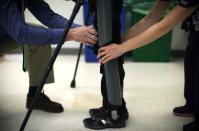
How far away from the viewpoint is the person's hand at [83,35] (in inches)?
60.7

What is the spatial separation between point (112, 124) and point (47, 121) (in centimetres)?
41

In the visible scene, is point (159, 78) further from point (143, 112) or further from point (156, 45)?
point (143, 112)

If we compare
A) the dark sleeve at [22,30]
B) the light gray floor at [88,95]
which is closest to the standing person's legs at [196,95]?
the light gray floor at [88,95]

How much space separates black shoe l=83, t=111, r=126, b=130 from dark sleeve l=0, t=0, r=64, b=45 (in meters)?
0.57

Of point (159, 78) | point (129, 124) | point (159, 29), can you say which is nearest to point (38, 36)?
point (159, 29)

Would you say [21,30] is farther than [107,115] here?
No

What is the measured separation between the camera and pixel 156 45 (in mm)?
2994

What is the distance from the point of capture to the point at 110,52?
4.96 ft

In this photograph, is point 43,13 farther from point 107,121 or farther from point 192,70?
point 192,70

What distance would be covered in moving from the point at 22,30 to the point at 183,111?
3.70 feet

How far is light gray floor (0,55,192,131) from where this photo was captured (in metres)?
1.87

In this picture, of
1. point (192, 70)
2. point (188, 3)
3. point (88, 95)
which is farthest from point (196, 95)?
point (88, 95)

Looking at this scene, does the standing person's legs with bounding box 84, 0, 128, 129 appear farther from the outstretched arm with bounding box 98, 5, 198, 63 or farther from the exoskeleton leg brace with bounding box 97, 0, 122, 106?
the outstretched arm with bounding box 98, 5, 198, 63

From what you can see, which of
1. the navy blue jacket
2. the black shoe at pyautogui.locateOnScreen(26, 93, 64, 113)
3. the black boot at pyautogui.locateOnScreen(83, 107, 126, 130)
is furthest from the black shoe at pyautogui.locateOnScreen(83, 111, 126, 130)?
the navy blue jacket
